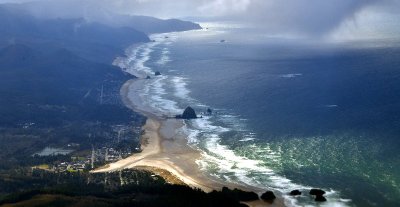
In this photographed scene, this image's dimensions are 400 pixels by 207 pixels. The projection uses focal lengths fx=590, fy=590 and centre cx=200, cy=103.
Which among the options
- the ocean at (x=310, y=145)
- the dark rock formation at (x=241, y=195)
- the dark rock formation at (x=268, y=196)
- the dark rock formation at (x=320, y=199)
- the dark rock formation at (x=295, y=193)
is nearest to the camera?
the dark rock formation at (x=320, y=199)

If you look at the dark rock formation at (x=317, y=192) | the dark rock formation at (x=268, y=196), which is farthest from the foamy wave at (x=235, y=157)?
the dark rock formation at (x=268, y=196)

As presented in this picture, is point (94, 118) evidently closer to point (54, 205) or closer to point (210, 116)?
point (210, 116)

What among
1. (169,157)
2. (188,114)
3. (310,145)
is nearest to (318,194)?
(310,145)

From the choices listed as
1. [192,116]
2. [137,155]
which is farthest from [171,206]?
[192,116]

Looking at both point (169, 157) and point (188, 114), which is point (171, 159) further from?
point (188, 114)

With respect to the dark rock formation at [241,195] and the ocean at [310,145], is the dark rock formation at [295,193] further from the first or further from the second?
the dark rock formation at [241,195]

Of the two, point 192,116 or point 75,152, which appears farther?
point 192,116

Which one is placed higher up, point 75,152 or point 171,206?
point 171,206

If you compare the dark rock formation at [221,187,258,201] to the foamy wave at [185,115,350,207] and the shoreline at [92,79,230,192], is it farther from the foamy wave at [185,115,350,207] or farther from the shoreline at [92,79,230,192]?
the shoreline at [92,79,230,192]
